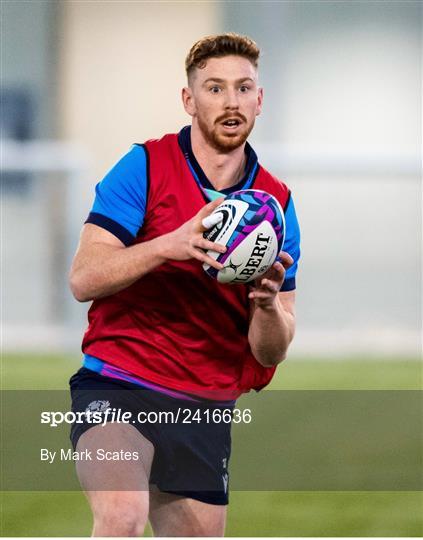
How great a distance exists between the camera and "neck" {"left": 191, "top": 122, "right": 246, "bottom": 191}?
467cm

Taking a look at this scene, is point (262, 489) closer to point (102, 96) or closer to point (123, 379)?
point (123, 379)

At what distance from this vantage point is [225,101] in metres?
4.55

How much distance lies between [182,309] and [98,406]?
0.50m

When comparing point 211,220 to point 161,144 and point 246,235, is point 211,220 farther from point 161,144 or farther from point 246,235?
point 161,144

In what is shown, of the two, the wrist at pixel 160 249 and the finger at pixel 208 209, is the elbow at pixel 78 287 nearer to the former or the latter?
the wrist at pixel 160 249

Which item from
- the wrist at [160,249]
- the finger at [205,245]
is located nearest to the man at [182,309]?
the wrist at [160,249]

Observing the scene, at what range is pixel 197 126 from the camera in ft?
15.4

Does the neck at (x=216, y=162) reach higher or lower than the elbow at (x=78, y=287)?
higher

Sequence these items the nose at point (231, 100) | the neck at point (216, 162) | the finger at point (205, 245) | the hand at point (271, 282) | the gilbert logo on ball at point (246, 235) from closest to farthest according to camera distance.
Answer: the finger at point (205, 245)
the gilbert logo on ball at point (246, 235)
the hand at point (271, 282)
the nose at point (231, 100)
the neck at point (216, 162)

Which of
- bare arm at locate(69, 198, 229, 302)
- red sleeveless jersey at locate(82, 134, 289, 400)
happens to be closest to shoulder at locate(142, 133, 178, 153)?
red sleeveless jersey at locate(82, 134, 289, 400)

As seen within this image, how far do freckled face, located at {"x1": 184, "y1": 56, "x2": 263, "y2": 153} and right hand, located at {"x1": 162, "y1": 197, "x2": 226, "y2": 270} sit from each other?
0.51 meters

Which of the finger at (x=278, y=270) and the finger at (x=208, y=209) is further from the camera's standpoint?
the finger at (x=278, y=270)

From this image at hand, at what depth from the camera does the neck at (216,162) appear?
4668 mm

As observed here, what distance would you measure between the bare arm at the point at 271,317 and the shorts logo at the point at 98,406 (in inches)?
24.3
